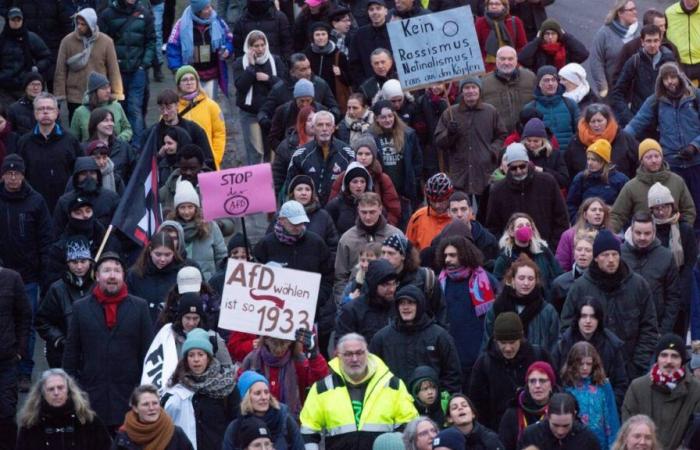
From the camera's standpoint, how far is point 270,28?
2408cm

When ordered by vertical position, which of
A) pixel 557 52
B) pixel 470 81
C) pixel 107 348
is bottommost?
pixel 107 348

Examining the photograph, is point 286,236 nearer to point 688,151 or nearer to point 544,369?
point 544,369

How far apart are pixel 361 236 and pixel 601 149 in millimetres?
2533

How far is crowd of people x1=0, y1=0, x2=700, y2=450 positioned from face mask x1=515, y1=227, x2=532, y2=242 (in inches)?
1.6

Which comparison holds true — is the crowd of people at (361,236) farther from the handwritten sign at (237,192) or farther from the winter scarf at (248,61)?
the handwritten sign at (237,192)

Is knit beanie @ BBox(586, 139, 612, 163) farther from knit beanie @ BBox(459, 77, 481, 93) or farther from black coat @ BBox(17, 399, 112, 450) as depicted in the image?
black coat @ BBox(17, 399, 112, 450)

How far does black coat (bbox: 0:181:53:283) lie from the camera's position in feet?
64.4

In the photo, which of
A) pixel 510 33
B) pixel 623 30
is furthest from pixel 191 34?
pixel 623 30

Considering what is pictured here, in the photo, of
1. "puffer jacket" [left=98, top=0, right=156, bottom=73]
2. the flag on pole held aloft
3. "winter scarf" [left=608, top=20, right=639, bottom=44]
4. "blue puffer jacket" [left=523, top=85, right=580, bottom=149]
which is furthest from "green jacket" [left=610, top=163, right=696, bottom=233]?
"puffer jacket" [left=98, top=0, right=156, bottom=73]

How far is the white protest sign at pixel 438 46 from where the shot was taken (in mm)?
21500

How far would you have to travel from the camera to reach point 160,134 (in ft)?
68.8

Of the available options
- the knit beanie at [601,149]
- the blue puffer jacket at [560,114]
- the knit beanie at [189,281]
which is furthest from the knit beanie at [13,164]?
the blue puffer jacket at [560,114]

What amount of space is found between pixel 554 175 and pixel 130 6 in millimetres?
5617

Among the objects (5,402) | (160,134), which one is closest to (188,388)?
(5,402)
